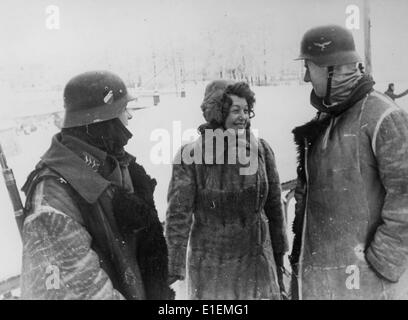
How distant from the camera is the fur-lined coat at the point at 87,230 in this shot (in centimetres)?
129

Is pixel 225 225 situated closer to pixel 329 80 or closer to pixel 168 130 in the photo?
pixel 168 130

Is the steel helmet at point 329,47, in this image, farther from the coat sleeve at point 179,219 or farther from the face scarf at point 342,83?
the coat sleeve at point 179,219

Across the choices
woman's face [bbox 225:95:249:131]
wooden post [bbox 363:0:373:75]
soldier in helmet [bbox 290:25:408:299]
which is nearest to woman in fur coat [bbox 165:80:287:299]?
woman's face [bbox 225:95:249:131]

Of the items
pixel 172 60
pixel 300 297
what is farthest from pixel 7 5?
pixel 300 297

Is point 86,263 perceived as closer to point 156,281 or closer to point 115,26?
point 156,281

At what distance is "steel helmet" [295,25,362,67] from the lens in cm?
161

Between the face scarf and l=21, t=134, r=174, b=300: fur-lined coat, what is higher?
the face scarf

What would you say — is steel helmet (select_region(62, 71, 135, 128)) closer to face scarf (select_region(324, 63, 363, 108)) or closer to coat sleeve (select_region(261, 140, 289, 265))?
coat sleeve (select_region(261, 140, 289, 265))

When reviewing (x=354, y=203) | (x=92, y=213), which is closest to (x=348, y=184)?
(x=354, y=203)

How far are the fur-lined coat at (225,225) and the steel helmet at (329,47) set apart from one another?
0.45 meters

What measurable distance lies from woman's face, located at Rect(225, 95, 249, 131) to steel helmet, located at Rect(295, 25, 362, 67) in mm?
316

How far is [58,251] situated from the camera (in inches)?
50.7

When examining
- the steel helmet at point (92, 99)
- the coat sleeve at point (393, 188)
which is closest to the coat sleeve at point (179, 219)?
the steel helmet at point (92, 99)

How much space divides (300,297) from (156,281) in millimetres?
663
